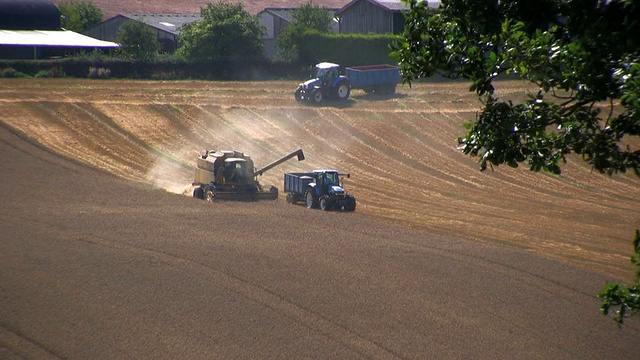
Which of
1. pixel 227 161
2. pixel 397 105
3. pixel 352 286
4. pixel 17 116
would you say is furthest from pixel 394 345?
pixel 397 105

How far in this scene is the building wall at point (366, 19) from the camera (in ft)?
238

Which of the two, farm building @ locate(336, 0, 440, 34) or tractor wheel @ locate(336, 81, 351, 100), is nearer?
tractor wheel @ locate(336, 81, 351, 100)

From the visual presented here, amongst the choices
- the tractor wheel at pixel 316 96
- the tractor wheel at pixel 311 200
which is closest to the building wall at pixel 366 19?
the tractor wheel at pixel 316 96

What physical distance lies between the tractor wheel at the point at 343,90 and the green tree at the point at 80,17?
44913 mm

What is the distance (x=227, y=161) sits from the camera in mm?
29984

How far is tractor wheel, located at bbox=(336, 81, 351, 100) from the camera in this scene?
51812 mm

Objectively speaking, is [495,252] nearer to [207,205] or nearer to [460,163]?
[207,205]

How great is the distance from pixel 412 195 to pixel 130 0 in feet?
267

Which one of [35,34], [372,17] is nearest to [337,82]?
[372,17]

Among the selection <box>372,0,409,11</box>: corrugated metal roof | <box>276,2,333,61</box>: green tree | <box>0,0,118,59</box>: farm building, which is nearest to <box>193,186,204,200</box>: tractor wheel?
<box>276,2,333,61</box>: green tree

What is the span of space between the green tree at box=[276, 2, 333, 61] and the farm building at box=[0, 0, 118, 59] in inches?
578

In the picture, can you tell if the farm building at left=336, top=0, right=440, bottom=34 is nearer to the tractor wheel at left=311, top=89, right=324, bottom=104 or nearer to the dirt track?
the tractor wheel at left=311, top=89, right=324, bottom=104

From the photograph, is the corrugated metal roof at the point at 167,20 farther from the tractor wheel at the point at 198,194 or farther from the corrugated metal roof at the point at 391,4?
the tractor wheel at the point at 198,194

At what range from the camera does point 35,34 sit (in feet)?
251
